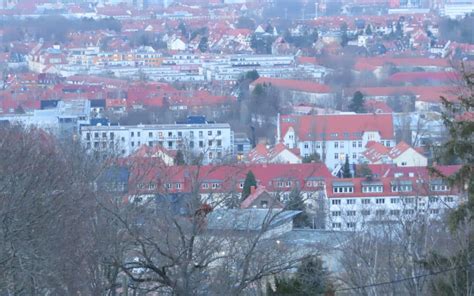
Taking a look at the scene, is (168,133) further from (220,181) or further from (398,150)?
(220,181)

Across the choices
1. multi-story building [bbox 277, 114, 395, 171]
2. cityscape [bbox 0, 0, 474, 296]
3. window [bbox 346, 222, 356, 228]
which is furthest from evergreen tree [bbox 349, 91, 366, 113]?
Answer: window [bbox 346, 222, 356, 228]

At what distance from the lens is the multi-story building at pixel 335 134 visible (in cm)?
2570

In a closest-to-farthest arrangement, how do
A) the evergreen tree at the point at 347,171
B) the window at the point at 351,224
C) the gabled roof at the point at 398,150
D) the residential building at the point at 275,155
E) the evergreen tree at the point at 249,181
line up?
the window at the point at 351,224 → the evergreen tree at the point at 249,181 → the evergreen tree at the point at 347,171 → the residential building at the point at 275,155 → the gabled roof at the point at 398,150

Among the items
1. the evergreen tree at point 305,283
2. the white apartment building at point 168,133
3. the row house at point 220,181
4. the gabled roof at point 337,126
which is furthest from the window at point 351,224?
the gabled roof at point 337,126

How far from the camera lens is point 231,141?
1024 inches

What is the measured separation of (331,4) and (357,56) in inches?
1143

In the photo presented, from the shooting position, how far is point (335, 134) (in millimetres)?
26094

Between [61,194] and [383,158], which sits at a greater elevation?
[61,194]

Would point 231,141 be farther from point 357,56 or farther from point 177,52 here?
point 177,52

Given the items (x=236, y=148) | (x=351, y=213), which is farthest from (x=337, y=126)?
(x=351, y=213)

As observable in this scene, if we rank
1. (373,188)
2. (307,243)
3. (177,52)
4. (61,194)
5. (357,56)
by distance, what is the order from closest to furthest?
1. (61,194)
2. (307,243)
3. (373,188)
4. (357,56)
5. (177,52)

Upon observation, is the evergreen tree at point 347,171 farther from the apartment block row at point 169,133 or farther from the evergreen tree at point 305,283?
the evergreen tree at point 305,283

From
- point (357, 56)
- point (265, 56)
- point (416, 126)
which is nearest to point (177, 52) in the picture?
point (265, 56)

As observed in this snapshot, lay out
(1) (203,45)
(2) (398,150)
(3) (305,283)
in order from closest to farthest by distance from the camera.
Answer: (3) (305,283), (2) (398,150), (1) (203,45)
